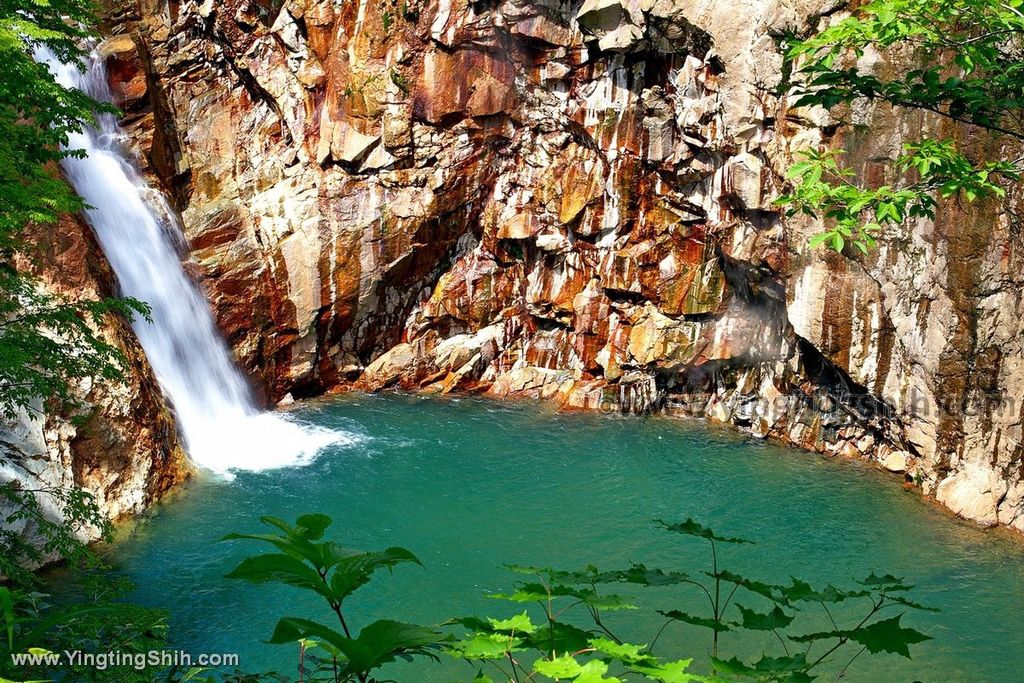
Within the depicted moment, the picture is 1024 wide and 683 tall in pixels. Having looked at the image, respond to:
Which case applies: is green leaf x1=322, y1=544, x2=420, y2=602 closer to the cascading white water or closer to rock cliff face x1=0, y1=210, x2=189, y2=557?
rock cliff face x1=0, y1=210, x2=189, y2=557

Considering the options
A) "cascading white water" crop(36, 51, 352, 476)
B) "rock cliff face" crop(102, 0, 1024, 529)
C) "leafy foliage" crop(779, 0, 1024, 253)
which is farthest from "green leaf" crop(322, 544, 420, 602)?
"rock cliff face" crop(102, 0, 1024, 529)

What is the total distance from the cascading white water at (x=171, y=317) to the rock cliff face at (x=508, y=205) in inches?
22.7

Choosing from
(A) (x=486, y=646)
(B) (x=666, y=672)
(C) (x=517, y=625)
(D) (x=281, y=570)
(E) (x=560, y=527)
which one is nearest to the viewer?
(D) (x=281, y=570)

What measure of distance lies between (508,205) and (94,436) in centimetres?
1096

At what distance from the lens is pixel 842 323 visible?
47.4 ft

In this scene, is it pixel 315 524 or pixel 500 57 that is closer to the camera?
pixel 315 524

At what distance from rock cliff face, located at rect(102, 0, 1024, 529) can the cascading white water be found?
576mm

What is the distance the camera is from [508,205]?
19.2 m

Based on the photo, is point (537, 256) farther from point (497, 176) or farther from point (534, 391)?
point (534, 391)

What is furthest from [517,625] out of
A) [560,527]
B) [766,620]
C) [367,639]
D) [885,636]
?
[560,527]

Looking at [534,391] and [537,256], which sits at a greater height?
[537,256]

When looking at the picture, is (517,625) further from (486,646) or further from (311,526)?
(311,526)

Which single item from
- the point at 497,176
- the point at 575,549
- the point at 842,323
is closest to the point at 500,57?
the point at 497,176

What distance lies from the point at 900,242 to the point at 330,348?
478 inches
